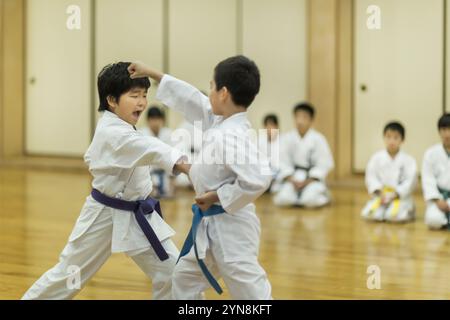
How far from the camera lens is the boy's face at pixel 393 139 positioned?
750cm

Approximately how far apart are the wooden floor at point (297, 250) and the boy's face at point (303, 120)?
83cm

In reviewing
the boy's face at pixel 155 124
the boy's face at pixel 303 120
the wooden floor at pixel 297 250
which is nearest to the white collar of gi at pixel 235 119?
the wooden floor at pixel 297 250

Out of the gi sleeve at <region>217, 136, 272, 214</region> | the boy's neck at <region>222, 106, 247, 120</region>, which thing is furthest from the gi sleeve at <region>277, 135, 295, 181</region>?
the gi sleeve at <region>217, 136, 272, 214</region>

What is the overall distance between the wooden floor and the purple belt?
3.02 ft

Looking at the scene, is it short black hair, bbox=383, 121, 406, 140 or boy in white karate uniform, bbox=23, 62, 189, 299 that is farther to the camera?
short black hair, bbox=383, 121, 406, 140

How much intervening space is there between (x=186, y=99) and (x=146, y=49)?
6.97 metres

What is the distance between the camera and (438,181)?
7211mm

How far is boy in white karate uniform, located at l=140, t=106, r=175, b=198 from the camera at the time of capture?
8719mm

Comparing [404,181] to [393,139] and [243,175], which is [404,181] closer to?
[393,139]

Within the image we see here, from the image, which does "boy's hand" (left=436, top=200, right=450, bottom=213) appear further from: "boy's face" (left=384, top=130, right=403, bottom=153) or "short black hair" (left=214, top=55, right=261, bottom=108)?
"short black hair" (left=214, top=55, right=261, bottom=108)

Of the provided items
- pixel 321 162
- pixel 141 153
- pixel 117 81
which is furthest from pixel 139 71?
pixel 321 162

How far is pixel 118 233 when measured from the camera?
3701 mm

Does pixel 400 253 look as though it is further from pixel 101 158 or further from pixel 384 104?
pixel 384 104

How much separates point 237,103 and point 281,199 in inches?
200
